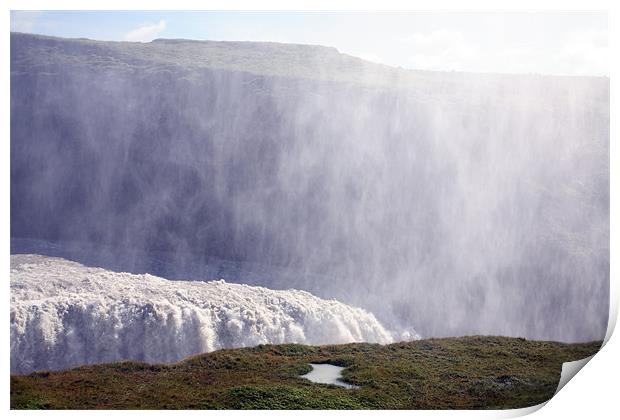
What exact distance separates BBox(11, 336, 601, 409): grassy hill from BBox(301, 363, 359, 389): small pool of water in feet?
0.54

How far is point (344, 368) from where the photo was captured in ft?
53.5

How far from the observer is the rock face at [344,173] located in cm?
2014

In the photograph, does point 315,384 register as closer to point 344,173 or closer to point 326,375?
point 326,375

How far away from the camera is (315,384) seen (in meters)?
15.5

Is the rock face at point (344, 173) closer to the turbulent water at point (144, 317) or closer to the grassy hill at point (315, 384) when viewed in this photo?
the turbulent water at point (144, 317)

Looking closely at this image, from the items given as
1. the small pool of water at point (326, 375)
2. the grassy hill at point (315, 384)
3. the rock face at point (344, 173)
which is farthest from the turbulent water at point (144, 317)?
the small pool of water at point (326, 375)

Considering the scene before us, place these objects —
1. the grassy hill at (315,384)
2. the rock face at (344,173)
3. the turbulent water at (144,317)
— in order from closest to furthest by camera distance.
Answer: the grassy hill at (315,384) → the turbulent water at (144,317) → the rock face at (344,173)

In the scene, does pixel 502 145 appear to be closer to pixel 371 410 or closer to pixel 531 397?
pixel 531 397

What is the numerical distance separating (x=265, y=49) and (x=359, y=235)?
6995 millimetres

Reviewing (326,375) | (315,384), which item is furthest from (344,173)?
(315,384)

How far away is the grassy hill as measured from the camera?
1510 centimetres

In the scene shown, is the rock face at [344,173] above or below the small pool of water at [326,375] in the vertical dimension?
above

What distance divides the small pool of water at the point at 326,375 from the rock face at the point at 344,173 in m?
3.77
